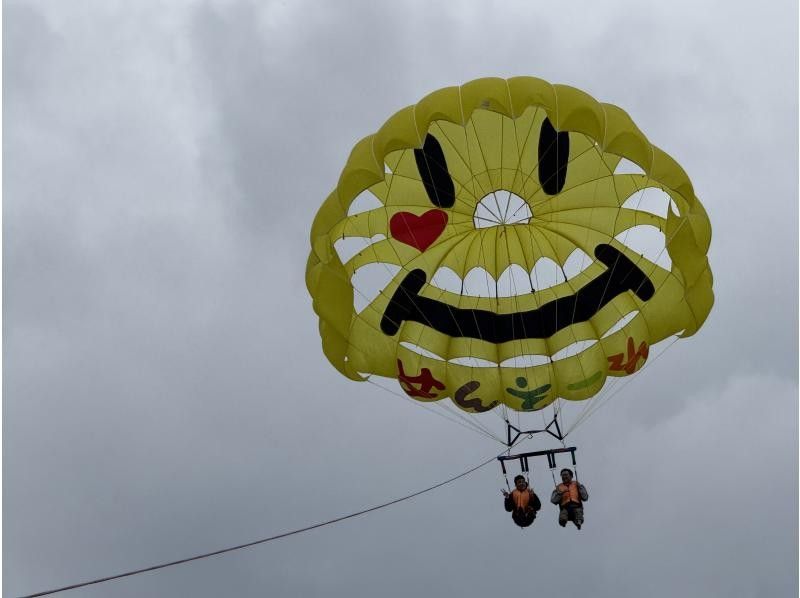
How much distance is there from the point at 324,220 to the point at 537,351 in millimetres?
4266

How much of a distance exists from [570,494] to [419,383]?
314 centimetres

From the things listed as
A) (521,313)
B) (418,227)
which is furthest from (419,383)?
(418,227)

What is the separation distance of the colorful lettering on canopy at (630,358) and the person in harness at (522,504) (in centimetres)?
263

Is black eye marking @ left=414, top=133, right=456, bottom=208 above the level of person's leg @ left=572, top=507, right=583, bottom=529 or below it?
above

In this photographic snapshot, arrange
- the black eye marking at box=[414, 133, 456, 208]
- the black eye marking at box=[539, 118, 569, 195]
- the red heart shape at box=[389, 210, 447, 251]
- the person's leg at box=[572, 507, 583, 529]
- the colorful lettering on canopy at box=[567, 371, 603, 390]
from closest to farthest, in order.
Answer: the person's leg at box=[572, 507, 583, 529]
the black eye marking at box=[539, 118, 569, 195]
the black eye marking at box=[414, 133, 456, 208]
the red heart shape at box=[389, 210, 447, 251]
the colorful lettering on canopy at box=[567, 371, 603, 390]

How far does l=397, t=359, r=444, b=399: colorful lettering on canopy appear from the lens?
18328 mm

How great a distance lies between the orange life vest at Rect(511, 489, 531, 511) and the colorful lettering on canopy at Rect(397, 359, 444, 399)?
2452 mm

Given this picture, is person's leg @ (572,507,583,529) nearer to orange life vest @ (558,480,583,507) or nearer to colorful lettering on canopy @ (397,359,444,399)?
orange life vest @ (558,480,583,507)

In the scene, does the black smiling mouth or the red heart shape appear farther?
the black smiling mouth

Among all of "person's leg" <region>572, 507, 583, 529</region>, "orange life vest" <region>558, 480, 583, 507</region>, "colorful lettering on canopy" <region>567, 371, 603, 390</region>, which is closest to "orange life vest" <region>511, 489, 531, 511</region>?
"orange life vest" <region>558, 480, 583, 507</region>

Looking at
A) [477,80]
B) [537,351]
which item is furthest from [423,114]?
[537,351]

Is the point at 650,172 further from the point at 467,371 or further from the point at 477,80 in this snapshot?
the point at 467,371

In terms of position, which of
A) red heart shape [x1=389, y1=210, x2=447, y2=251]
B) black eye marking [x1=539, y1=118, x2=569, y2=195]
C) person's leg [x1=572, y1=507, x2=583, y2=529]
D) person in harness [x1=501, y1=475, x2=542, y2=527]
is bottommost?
person's leg [x1=572, y1=507, x2=583, y2=529]

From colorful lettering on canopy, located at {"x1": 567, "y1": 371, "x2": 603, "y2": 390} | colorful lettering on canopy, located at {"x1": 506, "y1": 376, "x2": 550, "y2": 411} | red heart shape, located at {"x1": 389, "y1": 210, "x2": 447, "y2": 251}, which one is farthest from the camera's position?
colorful lettering on canopy, located at {"x1": 506, "y1": 376, "x2": 550, "y2": 411}
